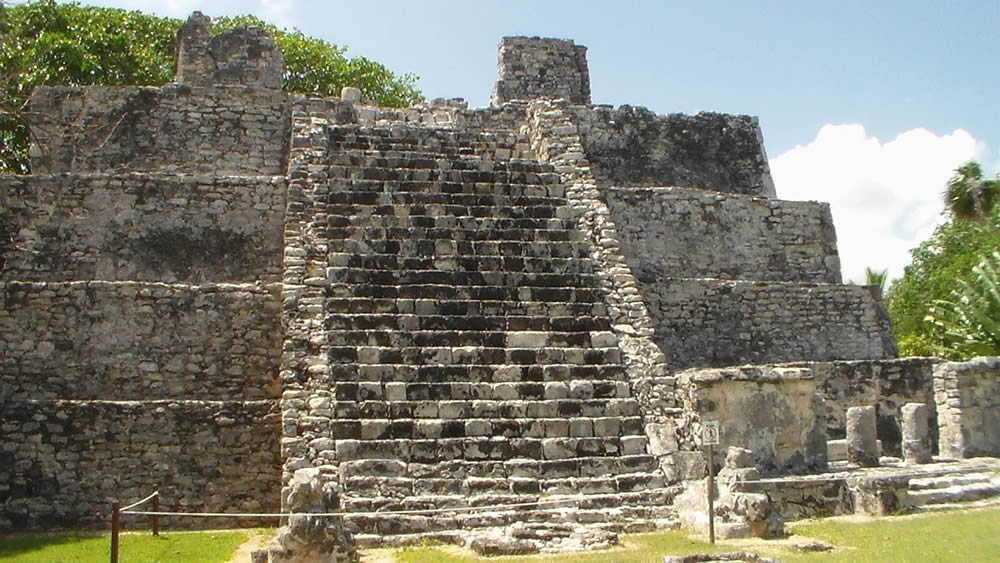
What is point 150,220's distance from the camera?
13148mm

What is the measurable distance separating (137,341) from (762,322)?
8770mm

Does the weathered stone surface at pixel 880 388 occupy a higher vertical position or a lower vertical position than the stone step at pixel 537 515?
higher

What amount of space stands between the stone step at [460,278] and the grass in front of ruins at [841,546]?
3.85m

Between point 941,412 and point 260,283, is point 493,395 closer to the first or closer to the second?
point 260,283

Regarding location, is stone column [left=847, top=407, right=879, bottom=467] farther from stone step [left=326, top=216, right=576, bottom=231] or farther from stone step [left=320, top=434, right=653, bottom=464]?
stone step [left=326, top=216, right=576, bottom=231]

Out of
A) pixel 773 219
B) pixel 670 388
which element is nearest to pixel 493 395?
pixel 670 388

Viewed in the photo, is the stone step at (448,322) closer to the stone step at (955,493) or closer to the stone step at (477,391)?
the stone step at (477,391)

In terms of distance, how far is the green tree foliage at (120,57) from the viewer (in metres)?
22.1

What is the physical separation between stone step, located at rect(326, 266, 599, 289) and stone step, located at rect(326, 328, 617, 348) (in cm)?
74

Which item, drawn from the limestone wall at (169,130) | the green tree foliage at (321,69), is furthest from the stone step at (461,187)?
the green tree foliage at (321,69)

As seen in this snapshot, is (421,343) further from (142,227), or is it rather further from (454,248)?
(142,227)

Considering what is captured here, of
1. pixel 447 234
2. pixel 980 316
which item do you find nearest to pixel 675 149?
pixel 980 316

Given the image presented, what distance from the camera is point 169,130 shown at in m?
15.2

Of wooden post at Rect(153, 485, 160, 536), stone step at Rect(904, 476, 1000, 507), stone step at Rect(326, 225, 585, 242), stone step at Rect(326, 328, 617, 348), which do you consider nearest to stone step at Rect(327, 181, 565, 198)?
stone step at Rect(326, 225, 585, 242)
